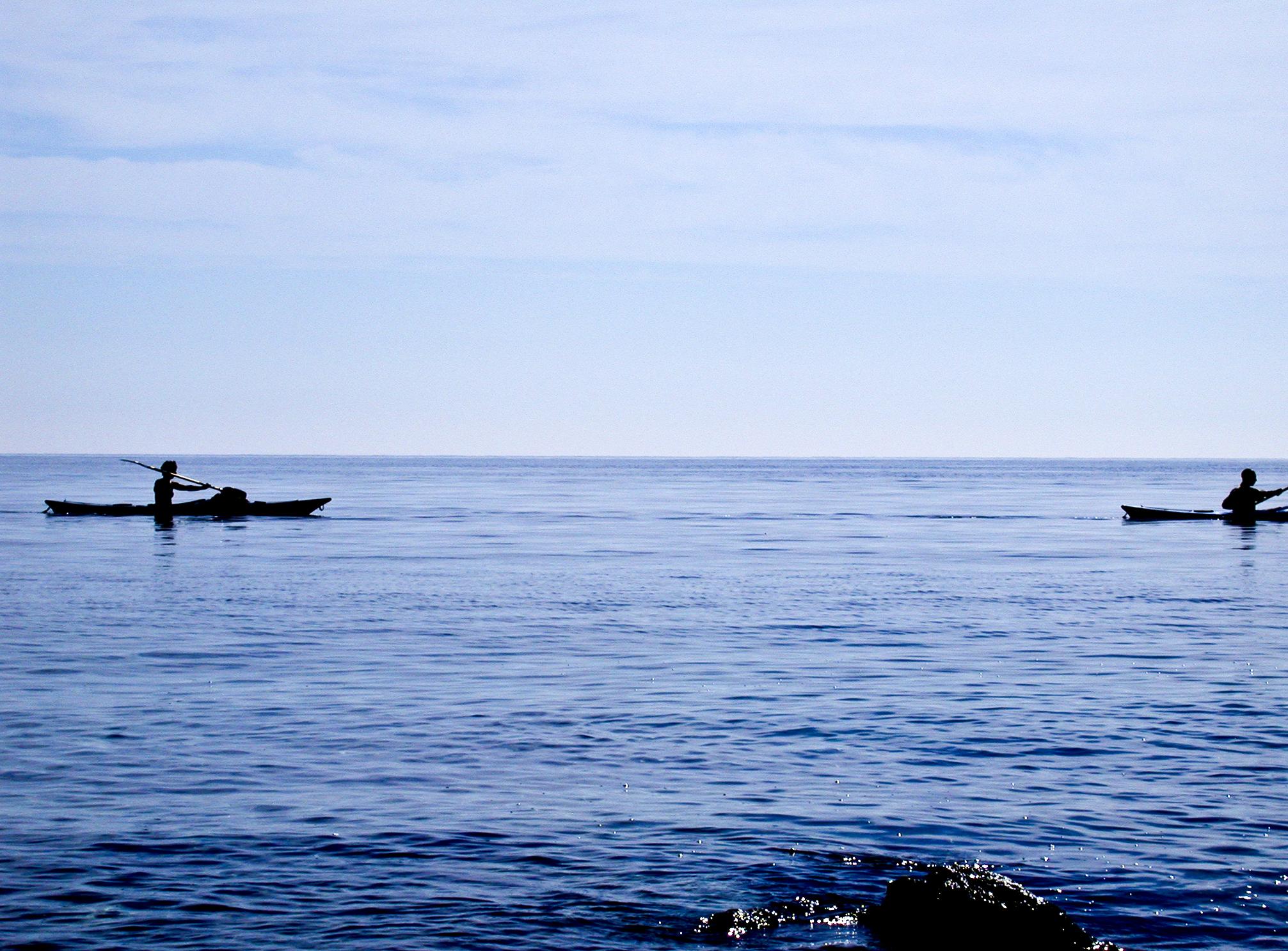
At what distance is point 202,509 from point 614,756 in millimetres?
49303

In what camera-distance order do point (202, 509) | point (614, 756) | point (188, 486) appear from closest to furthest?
1. point (614, 756)
2. point (188, 486)
3. point (202, 509)

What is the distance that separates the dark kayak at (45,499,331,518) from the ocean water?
2330cm

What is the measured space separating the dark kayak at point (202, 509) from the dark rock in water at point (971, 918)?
52.9 meters

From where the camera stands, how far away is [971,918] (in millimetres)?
9383

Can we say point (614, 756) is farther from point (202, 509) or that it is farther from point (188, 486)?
point (202, 509)

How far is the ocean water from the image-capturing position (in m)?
10.4

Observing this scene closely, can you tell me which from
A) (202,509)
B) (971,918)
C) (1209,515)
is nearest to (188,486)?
(202,509)

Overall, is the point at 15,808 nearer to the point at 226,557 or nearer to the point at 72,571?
the point at 72,571

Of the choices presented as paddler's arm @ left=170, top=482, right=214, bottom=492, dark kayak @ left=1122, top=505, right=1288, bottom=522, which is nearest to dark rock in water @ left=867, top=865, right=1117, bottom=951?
paddler's arm @ left=170, top=482, right=214, bottom=492

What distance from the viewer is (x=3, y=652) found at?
75.4 feet

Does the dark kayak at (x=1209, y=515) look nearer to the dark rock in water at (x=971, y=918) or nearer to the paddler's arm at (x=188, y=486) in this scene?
the paddler's arm at (x=188, y=486)

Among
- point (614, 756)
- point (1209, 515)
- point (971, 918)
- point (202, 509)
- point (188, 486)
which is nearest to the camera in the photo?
point (971, 918)

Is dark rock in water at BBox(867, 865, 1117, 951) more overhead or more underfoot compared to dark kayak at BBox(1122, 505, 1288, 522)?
more underfoot

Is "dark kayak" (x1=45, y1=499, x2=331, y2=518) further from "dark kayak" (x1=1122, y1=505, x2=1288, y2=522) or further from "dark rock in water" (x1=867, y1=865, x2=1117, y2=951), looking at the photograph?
"dark rock in water" (x1=867, y1=865, x2=1117, y2=951)
